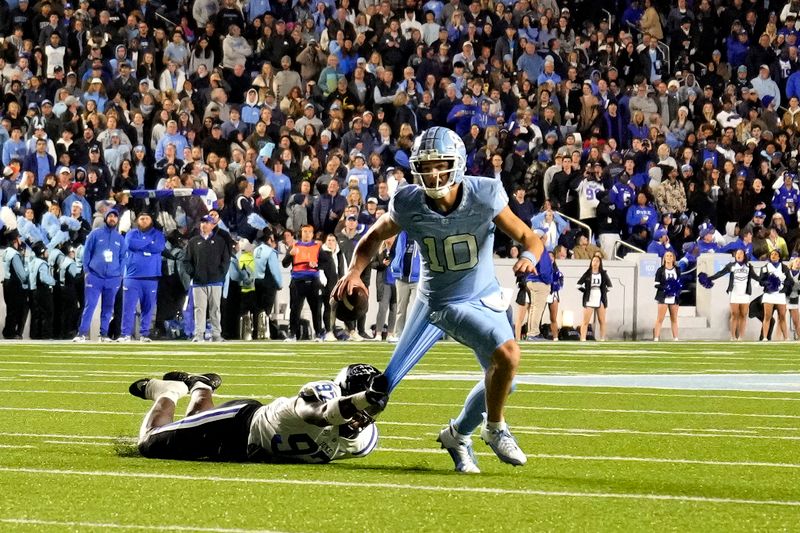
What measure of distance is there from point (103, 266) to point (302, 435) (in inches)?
564

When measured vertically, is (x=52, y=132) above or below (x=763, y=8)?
below

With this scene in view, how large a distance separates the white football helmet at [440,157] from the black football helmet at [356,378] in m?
0.91

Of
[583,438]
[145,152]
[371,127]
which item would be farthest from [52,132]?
[583,438]

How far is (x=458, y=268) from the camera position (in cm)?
757

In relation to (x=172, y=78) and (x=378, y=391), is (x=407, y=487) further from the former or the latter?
(x=172, y=78)

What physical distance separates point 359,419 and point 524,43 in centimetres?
2274

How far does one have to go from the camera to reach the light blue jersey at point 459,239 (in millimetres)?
7523

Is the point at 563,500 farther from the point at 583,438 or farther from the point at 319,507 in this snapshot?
the point at 583,438

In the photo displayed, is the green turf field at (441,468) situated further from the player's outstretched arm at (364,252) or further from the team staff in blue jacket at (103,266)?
the team staff in blue jacket at (103,266)

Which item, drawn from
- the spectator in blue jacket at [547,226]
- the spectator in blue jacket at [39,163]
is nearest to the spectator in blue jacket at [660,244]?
the spectator in blue jacket at [547,226]

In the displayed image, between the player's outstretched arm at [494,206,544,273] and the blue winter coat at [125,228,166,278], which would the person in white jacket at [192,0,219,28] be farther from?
the player's outstretched arm at [494,206,544,273]

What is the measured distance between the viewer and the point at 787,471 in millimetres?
7512

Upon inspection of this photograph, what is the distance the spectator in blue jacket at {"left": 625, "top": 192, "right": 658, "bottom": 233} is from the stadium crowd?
0.02 metres

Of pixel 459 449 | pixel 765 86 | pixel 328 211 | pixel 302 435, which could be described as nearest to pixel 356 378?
pixel 302 435
